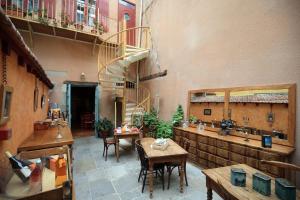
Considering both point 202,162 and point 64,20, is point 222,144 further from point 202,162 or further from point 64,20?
point 64,20

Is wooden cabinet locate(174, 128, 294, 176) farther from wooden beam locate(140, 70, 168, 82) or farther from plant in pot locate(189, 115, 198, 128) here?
wooden beam locate(140, 70, 168, 82)

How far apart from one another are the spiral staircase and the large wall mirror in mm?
3020

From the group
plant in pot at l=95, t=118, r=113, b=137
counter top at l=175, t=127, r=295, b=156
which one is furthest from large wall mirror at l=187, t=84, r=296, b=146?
plant in pot at l=95, t=118, r=113, b=137

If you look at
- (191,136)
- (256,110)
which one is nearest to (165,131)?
(191,136)

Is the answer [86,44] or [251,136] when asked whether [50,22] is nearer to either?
[86,44]

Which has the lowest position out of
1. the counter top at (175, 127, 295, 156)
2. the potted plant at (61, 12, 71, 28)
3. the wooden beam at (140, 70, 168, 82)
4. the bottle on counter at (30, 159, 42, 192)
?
the counter top at (175, 127, 295, 156)

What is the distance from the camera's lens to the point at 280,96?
2.68 meters

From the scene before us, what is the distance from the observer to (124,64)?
19.4ft

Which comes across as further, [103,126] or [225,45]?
→ [103,126]

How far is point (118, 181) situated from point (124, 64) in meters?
4.05

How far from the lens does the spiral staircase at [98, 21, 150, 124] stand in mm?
5788

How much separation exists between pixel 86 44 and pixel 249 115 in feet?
21.5

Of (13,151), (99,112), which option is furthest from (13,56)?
(99,112)

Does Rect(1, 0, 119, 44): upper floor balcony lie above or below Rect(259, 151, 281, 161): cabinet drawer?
above
